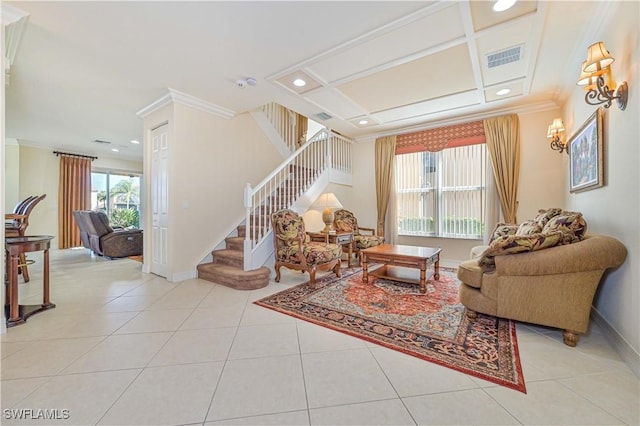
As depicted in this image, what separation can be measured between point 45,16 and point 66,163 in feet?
20.4

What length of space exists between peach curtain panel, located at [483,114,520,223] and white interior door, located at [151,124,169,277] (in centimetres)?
535

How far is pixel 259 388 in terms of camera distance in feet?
4.91

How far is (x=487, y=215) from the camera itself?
178 inches

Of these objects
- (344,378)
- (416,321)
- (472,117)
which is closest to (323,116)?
(472,117)

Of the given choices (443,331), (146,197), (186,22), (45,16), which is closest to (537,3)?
(443,331)

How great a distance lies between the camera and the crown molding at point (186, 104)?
12.3 feet

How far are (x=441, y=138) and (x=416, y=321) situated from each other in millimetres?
3898

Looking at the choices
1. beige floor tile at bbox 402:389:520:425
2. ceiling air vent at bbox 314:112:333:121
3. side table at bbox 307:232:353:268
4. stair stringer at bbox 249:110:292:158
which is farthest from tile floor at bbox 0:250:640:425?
stair stringer at bbox 249:110:292:158

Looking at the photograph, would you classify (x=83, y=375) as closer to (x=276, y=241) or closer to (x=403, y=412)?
(x=403, y=412)

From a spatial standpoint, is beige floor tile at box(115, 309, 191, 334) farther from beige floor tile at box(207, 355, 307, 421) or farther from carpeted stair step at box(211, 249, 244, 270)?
carpeted stair step at box(211, 249, 244, 270)

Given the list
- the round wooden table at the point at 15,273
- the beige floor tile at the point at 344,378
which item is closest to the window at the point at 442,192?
the beige floor tile at the point at 344,378

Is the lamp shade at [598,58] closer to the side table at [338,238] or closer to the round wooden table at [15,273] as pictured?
the side table at [338,238]

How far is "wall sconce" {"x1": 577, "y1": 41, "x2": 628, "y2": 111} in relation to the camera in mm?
1982

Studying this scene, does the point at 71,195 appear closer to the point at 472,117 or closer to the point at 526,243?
the point at 526,243
